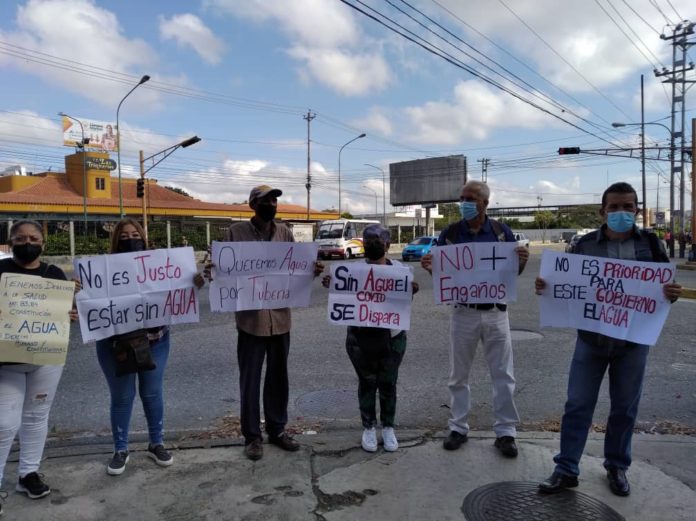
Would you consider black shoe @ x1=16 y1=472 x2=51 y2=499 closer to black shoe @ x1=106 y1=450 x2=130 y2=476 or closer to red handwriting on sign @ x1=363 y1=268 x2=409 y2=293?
black shoe @ x1=106 y1=450 x2=130 y2=476

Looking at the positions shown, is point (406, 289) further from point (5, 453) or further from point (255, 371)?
point (5, 453)

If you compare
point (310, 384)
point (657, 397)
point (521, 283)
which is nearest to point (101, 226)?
point (521, 283)

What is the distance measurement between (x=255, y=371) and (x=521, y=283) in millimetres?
13987

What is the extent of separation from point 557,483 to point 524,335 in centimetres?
567

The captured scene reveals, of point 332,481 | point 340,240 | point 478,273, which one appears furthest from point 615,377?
point 340,240

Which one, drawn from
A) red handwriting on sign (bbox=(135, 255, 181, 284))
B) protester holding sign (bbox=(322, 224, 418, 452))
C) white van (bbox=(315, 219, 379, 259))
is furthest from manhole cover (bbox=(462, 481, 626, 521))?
white van (bbox=(315, 219, 379, 259))

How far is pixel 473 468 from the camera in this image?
12.5 ft

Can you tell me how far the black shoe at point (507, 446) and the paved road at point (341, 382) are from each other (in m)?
0.69

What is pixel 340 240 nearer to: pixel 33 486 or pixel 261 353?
pixel 261 353

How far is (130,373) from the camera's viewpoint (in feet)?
12.1

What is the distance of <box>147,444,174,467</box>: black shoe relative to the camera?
12.6 feet

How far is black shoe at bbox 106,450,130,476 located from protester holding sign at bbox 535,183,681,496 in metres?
2.88

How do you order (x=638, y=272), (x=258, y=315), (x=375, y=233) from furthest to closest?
(x=375, y=233) → (x=258, y=315) → (x=638, y=272)

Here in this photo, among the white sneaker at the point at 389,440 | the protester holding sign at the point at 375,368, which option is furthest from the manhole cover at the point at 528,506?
the protester holding sign at the point at 375,368
